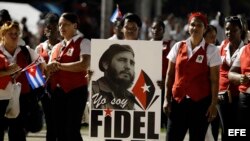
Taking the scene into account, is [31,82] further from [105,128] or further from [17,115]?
[105,128]

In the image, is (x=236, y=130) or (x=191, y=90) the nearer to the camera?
(x=191, y=90)

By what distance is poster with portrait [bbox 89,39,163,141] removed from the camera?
1105 centimetres

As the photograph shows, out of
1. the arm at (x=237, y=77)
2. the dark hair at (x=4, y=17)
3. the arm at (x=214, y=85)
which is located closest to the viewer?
the arm at (x=214, y=85)

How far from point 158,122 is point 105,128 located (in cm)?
63

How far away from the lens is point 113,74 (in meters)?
11.1

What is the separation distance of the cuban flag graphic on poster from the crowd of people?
0.07 metres

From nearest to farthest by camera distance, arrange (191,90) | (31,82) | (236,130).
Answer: (191,90), (236,130), (31,82)

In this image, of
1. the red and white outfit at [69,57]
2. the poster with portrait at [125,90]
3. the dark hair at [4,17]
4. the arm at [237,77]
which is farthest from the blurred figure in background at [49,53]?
the arm at [237,77]

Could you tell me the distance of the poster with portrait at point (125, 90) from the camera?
1105 centimetres

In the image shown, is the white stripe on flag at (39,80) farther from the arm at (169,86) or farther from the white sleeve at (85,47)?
the arm at (169,86)

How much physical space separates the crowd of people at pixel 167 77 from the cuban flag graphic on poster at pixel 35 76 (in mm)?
72

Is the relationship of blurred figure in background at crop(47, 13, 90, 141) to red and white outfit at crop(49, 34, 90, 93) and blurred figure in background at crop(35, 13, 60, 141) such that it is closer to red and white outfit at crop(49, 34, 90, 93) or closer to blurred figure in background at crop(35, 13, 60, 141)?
red and white outfit at crop(49, 34, 90, 93)

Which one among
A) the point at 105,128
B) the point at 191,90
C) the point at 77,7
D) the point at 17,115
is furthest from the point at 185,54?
the point at 77,7

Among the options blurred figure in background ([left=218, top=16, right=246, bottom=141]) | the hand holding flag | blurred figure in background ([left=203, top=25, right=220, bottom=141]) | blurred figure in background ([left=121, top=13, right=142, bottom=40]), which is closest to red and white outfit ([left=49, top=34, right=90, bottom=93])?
the hand holding flag
